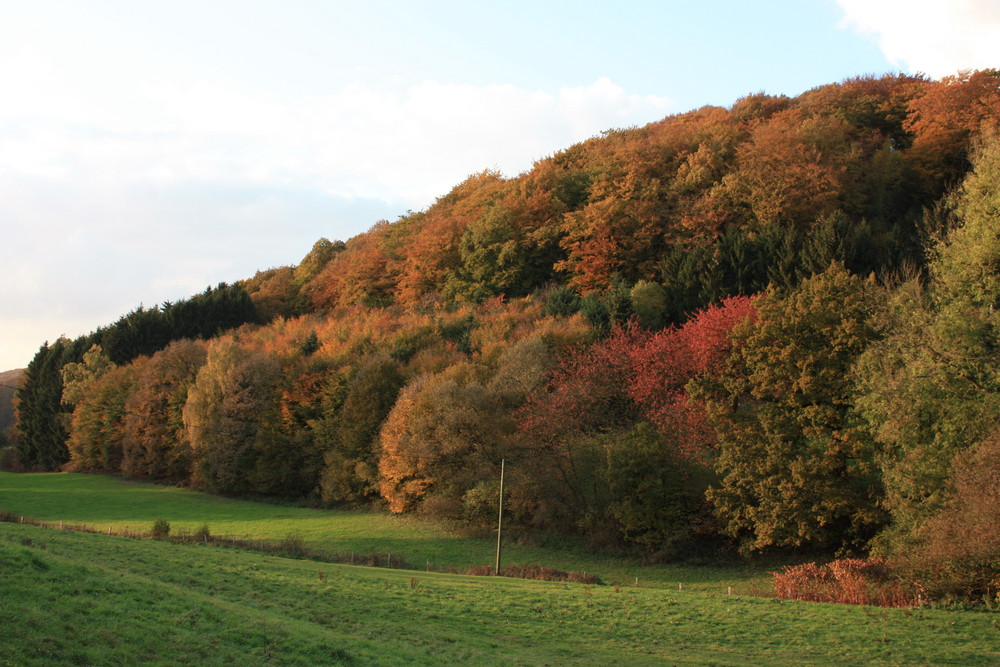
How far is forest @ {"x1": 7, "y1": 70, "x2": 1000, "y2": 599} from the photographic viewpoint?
1182 inches

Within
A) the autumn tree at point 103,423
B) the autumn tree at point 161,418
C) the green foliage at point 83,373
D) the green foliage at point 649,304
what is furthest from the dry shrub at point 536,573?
the green foliage at point 83,373

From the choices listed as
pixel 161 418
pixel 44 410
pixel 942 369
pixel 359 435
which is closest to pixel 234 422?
pixel 161 418

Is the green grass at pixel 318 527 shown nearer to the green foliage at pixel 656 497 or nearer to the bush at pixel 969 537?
the green foliage at pixel 656 497

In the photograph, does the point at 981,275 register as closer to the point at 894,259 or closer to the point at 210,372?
the point at 894,259

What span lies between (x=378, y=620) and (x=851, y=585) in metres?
18.2

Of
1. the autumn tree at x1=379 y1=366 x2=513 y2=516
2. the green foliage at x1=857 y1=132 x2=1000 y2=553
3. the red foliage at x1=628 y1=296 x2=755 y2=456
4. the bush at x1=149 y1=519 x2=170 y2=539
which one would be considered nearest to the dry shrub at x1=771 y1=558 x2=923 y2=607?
the green foliage at x1=857 y1=132 x2=1000 y2=553

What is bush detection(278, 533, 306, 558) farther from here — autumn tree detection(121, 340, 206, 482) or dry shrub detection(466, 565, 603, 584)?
autumn tree detection(121, 340, 206, 482)

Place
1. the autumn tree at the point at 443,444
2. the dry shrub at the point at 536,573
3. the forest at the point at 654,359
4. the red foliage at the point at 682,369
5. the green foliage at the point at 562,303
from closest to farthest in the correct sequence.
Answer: the forest at the point at 654,359, the dry shrub at the point at 536,573, the red foliage at the point at 682,369, the autumn tree at the point at 443,444, the green foliage at the point at 562,303

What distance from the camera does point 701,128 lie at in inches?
2926

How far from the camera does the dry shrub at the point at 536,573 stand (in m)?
31.8

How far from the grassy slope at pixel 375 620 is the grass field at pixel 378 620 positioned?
0.05 m

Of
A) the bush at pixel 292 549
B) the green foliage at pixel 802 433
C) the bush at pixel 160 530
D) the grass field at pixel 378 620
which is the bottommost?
the bush at pixel 292 549

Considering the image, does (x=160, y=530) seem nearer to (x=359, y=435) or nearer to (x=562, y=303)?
(x=359, y=435)

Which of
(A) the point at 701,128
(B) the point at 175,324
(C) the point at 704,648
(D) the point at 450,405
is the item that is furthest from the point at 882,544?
(B) the point at 175,324
